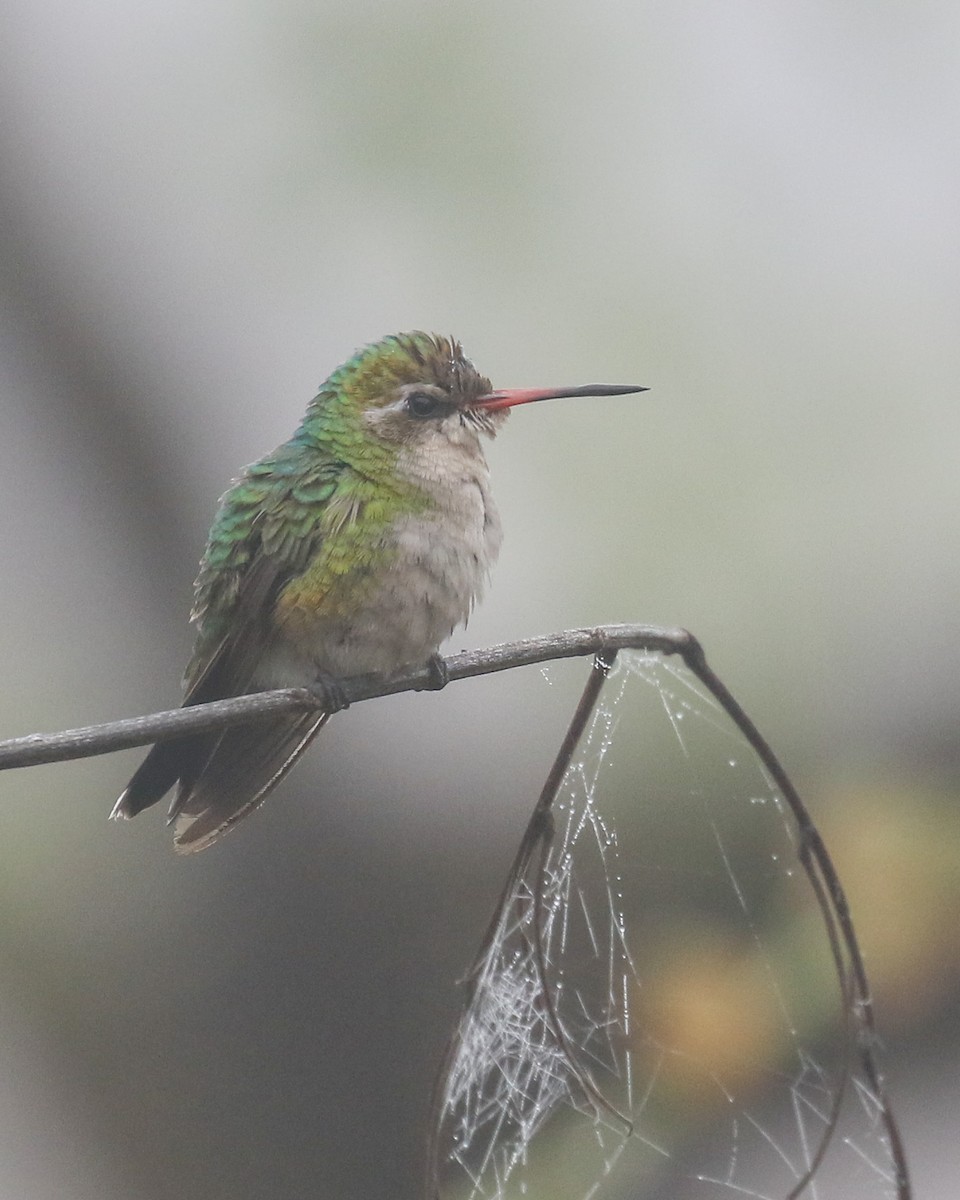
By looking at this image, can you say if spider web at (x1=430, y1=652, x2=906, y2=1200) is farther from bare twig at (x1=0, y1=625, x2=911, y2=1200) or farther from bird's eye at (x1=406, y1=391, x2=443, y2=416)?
bare twig at (x1=0, y1=625, x2=911, y2=1200)

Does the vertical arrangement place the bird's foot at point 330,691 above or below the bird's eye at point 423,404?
below

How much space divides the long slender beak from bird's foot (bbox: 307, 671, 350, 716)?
0.50m

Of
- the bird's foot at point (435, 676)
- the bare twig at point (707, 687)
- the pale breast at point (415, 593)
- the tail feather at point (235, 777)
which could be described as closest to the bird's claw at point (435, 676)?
the bird's foot at point (435, 676)

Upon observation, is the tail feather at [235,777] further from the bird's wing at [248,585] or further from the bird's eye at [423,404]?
the bird's eye at [423,404]

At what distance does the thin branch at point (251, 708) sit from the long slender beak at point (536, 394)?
375 millimetres

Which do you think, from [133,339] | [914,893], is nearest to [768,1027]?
[914,893]

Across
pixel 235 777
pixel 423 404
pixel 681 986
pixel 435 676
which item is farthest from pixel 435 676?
pixel 681 986

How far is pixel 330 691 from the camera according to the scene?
1907 millimetres

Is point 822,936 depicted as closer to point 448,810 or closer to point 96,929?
point 448,810

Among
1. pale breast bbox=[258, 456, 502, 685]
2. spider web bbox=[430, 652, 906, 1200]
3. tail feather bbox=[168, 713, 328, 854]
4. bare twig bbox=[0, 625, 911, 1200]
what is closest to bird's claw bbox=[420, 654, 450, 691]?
pale breast bbox=[258, 456, 502, 685]

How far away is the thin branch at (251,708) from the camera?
1034 mm

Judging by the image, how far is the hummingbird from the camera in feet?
6.25

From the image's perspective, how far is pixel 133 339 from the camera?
9.06 feet

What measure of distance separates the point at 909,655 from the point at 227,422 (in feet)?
Result: 5.25
